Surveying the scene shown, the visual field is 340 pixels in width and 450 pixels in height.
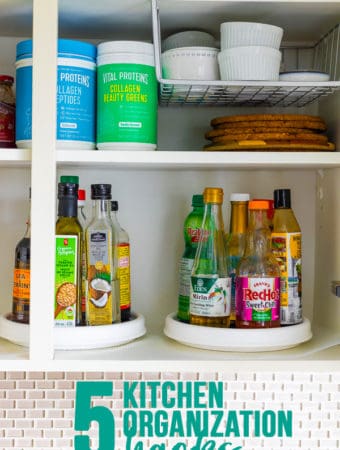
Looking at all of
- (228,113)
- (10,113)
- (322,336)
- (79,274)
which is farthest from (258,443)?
(10,113)

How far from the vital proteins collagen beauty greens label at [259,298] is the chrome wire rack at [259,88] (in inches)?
13.4

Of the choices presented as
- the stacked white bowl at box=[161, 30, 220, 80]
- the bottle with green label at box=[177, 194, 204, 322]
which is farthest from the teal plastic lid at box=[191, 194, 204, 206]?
the stacked white bowl at box=[161, 30, 220, 80]

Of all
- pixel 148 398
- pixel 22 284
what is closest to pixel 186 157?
pixel 22 284

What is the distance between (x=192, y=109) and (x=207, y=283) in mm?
416

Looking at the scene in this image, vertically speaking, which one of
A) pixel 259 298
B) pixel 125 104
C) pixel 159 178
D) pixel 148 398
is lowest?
pixel 148 398

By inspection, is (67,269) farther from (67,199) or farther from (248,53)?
(248,53)

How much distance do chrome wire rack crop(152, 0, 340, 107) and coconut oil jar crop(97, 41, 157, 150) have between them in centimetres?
4

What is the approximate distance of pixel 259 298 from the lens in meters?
1.14

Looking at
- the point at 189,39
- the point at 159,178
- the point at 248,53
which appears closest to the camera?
the point at 248,53

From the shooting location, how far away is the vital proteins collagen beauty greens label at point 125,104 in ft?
3.70

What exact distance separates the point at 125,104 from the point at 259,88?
0.24 m

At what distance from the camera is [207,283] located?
1.15 m

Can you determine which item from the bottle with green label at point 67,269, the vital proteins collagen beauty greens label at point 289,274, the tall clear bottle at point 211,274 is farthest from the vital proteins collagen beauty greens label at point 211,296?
the bottle with green label at point 67,269

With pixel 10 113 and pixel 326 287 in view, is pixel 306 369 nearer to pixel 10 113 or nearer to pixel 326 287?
pixel 326 287
